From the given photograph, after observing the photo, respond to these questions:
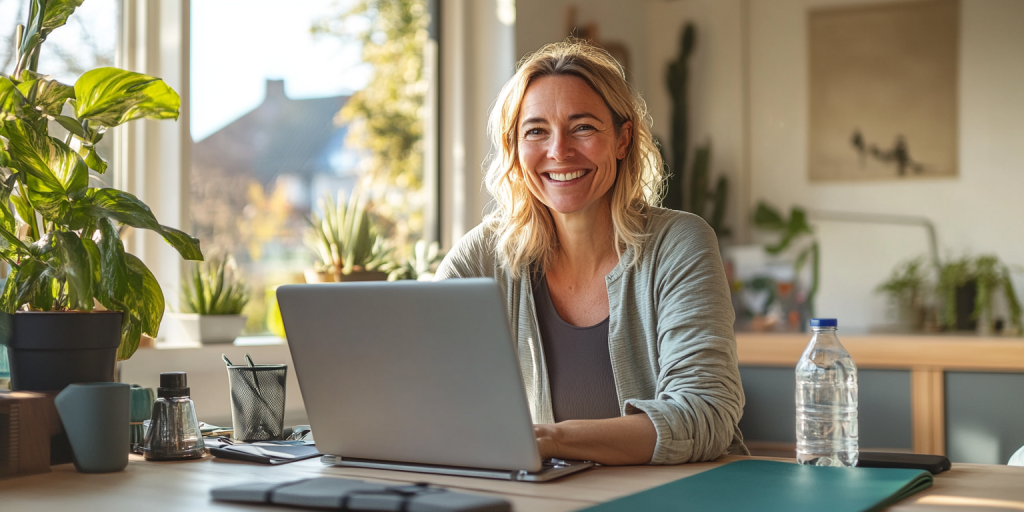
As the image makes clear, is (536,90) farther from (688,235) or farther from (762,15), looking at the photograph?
(762,15)

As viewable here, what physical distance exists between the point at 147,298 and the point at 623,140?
3.21 feet

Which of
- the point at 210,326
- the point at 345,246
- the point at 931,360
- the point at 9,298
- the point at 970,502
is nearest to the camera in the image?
the point at 970,502

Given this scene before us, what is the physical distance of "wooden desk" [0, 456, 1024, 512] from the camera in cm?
106

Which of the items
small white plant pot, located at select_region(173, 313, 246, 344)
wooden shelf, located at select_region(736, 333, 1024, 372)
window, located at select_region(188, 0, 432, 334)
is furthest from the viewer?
wooden shelf, located at select_region(736, 333, 1024, 372)

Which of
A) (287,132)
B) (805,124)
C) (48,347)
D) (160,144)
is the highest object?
(805,124)

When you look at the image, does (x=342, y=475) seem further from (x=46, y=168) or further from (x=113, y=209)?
(x=46, y=168)

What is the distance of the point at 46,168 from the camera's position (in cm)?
146

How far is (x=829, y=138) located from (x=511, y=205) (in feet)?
7.93

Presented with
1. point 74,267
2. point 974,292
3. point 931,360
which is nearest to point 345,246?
point 74,267

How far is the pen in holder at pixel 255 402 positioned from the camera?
1561 millimetres

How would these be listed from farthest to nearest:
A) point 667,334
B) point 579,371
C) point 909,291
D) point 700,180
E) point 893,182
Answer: point 700,180
point 893,182
point 909,291
point 579,371
point 667,334

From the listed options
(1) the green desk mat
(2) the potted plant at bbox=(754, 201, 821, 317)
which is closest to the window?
(2) the potted plant at bbox=(754, 201, 821, 317)

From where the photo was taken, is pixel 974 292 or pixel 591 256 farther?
pixel 974 292

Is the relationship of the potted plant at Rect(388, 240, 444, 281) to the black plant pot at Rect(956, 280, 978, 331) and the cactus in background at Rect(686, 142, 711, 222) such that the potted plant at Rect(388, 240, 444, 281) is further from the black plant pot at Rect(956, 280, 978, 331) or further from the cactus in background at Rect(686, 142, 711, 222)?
the black plant pot at Rect(956, 280, 978, 331)
